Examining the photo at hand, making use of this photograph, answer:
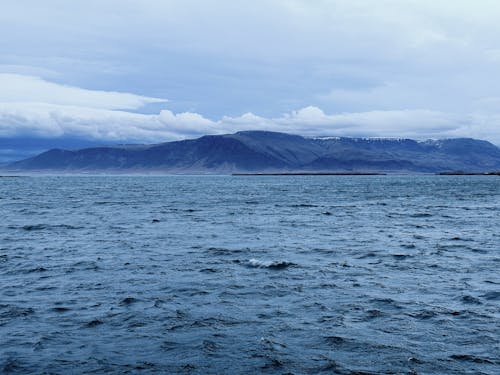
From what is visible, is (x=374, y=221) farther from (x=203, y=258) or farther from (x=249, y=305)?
(x=249, y=305)

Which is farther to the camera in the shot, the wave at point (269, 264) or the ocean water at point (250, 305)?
the wave at point (269, 264)

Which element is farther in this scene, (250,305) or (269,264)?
(269,264)

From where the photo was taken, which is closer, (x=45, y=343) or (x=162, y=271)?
(x=45, y=343)

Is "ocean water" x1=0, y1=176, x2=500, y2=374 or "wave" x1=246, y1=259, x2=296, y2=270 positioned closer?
"ocean water" x1=0, y1=176, x2=500, y2=374

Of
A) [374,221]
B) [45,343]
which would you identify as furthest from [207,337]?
[374,221]

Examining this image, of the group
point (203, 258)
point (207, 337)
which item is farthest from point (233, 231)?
point (207, 337)

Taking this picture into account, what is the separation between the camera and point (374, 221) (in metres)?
58.9

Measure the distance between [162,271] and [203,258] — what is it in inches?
184

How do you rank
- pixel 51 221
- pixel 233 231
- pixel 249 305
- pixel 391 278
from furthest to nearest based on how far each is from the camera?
pixel 51 221, pixel 233 231, pixel 391 278, pixel 249 305

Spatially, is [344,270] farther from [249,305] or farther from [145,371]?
[145,371]

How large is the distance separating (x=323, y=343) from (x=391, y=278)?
10.8 meters

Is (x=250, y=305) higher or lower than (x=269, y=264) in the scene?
lower

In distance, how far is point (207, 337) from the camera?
17750 millimetres

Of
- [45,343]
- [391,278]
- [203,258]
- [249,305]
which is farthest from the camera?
[203,258]
